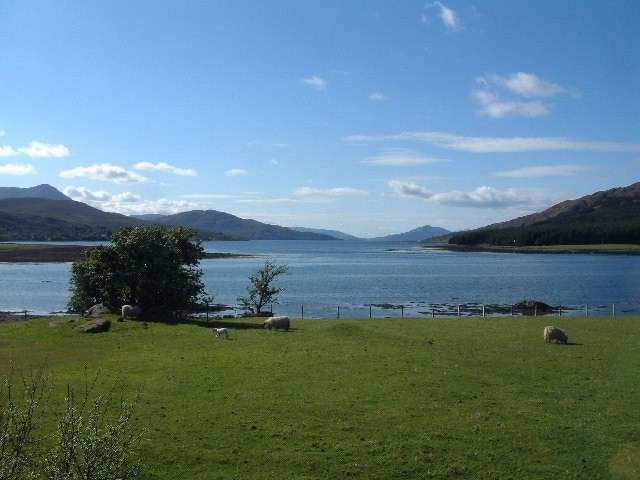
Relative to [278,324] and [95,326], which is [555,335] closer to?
[278,324]

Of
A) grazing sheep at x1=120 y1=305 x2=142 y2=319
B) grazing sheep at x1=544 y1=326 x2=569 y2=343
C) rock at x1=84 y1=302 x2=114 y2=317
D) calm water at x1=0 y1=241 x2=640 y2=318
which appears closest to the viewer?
grazing sheep at x1=544 y1=326 x2=569 y2=343

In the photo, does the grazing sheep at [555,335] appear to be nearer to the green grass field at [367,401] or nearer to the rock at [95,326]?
the green grass field at [367,401]

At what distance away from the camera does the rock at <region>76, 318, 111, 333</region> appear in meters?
39.5

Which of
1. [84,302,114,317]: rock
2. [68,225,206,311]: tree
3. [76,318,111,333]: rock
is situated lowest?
[76,318,111,333]: rock

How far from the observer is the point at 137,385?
79.7ft

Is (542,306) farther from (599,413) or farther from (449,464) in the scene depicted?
(449,464)

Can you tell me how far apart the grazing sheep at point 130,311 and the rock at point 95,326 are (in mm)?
3758

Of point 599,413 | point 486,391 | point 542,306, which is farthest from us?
point 542,306

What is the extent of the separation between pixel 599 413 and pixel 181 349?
21171 millimetres

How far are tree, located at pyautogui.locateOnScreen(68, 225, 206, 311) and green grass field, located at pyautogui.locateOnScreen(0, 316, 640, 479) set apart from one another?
437 inches

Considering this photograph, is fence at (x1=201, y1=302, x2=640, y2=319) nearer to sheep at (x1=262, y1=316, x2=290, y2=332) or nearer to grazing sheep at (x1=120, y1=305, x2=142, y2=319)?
grazing sheep at (x1=120, y1=305, x2=142, y2=319)

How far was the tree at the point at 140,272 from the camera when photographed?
48625mm

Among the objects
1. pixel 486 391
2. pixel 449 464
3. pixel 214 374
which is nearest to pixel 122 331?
pixel 214 374

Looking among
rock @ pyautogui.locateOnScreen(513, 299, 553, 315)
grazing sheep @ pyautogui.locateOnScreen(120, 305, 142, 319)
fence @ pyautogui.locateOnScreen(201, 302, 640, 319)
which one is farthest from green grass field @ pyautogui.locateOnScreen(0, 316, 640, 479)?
rock @ pyautogui.locateOnScreen(513, 299, 553, 315)
